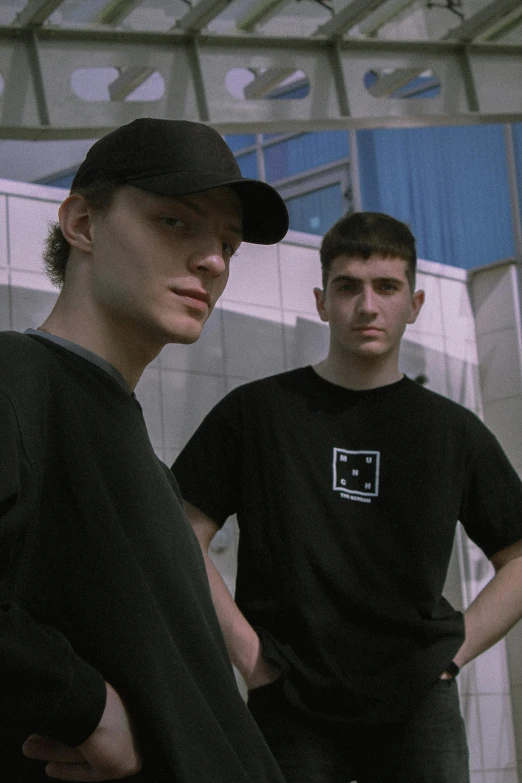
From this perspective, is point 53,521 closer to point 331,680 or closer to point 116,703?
point 116,703

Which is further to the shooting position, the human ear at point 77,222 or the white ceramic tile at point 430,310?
the white ceramic tile at point 430,310

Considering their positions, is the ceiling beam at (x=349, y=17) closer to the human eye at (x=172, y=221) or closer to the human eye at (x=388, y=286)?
the human eye at (x=388, y=286)

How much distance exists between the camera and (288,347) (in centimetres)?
599

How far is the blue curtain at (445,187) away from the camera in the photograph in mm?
8172

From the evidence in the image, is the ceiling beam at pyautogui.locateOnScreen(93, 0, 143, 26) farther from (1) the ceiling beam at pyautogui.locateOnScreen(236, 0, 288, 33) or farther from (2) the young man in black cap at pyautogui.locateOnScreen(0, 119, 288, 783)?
(2) the young man in black cap at pyautogui.locateOnScreen(0, 119, 288, 783)

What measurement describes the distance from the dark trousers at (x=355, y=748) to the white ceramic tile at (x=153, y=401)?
2.89 meters

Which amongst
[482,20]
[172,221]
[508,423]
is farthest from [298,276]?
[172,221]

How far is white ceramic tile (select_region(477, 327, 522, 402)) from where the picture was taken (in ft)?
23.0

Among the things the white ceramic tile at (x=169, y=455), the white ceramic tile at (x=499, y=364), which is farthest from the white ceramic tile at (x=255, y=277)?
the white ceramic tile at (x=499, y=364)

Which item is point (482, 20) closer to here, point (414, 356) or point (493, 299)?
point (414, 356)

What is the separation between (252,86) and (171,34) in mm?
948

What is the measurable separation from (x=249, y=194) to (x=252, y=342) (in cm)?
442

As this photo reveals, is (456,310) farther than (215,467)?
Yes

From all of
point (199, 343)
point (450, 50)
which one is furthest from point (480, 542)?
point (450, 50)
